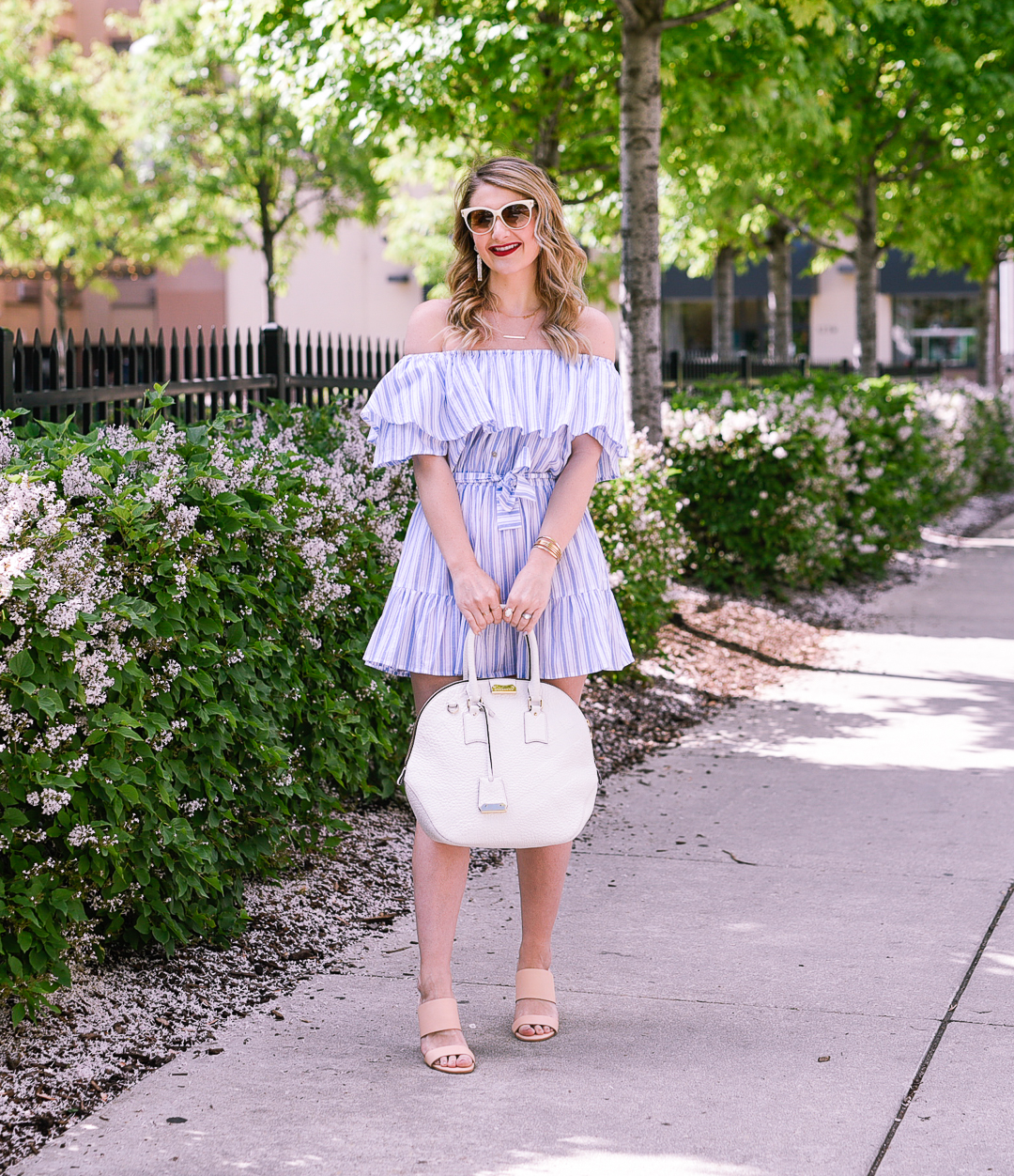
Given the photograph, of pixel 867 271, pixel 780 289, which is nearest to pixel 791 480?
pixel 867 271

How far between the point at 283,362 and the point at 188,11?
1832cm

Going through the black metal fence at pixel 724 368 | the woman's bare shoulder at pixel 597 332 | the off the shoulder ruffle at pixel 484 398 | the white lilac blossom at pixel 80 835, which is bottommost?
the white lilac blossom at pixel 80 835

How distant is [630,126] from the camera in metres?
8.26

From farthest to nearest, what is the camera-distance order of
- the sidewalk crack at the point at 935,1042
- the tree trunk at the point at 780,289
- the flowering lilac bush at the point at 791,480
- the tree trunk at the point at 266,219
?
the tree trunk at the point at 266,219 < the tree trunk at the point at 780,289 < the flowering lilac bush at the point at 791,480 < the sidewalk crack at the point at 935,1042

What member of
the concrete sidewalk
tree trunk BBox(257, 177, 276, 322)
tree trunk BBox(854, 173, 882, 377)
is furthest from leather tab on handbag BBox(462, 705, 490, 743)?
tree trunk BBox(257, 177, 276, 322)

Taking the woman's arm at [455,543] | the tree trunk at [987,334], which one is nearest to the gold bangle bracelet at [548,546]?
the woman's arm at [455,543]

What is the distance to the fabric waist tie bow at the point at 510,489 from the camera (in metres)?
3.15

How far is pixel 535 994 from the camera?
3.29 m

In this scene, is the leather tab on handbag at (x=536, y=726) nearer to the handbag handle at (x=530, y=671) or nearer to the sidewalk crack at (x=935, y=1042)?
the handbag handle at (x=530, y=671)

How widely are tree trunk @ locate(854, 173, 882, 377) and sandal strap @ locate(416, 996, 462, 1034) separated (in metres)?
13.0

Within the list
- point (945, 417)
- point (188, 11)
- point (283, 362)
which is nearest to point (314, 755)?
point (283, 362)

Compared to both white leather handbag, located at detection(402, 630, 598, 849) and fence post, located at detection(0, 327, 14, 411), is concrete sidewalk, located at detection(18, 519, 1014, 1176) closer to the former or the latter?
white leather handbag, located at detection(402, 630, 598, 849)

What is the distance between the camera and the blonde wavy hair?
320 centimetres

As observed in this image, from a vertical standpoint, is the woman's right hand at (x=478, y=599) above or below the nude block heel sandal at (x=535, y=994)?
above
